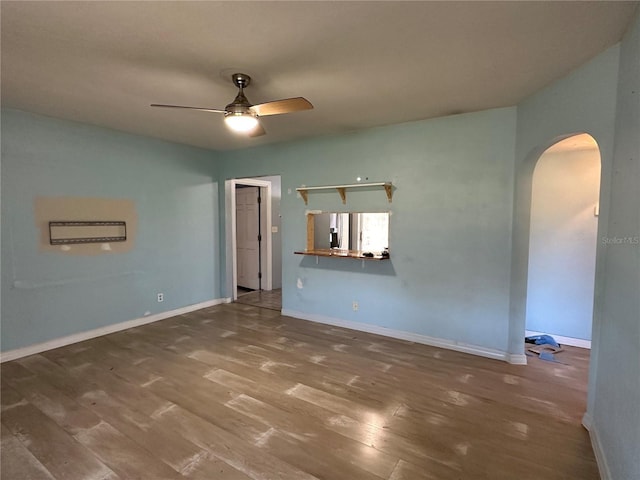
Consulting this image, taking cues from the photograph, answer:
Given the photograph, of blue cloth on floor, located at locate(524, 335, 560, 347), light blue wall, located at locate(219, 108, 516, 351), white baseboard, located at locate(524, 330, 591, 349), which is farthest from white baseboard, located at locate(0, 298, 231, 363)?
white baseboard, located at locate(524, 330, 591, 349)

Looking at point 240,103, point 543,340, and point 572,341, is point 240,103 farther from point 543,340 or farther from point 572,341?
point 572,341

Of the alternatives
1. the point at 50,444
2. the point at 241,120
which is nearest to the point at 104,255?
the point at 50,444

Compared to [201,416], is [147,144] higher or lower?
higher

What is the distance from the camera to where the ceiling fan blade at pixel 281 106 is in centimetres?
223

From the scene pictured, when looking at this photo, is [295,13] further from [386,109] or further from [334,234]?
[334,234]

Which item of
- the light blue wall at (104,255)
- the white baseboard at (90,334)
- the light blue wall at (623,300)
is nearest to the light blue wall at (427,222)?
the light blue wall at (623,300)

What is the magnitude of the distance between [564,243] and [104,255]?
5468mm

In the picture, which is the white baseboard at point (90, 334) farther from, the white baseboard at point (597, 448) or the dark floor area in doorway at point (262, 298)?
the white baseboard at point (597, 448)

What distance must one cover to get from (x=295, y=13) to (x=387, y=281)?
295 centimetres

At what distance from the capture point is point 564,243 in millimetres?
3734

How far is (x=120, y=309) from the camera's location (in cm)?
411

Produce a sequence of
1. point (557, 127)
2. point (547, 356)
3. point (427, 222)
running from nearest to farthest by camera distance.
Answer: point (557, 127), point (547, 356), point (427, 222)

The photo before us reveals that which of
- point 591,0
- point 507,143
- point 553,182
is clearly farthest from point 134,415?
point 553,182

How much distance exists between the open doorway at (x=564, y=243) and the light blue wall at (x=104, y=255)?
4.57m
